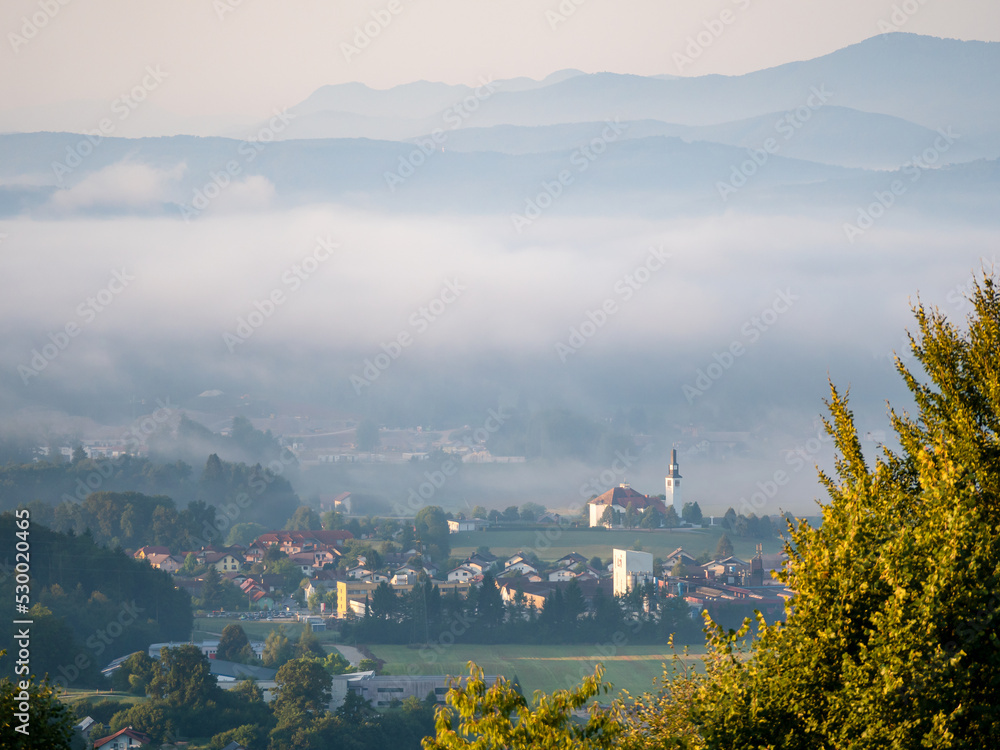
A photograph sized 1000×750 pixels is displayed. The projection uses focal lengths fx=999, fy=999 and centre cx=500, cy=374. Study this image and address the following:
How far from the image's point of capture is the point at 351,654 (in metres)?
95.1

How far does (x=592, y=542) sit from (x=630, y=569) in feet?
138

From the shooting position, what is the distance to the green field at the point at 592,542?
16138 cm

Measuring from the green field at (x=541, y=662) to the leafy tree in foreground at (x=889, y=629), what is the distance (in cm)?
→ 7040

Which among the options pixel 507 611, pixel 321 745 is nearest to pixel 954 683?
pixel 321 745

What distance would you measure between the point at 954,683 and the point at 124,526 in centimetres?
15690

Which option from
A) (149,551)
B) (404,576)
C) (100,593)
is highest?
(149,551)

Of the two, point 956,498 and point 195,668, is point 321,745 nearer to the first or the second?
point 195,668

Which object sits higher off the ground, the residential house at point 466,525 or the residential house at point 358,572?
the residential house at point 466,525

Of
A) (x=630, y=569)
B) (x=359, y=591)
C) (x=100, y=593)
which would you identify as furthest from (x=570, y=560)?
(x=100, y=593)

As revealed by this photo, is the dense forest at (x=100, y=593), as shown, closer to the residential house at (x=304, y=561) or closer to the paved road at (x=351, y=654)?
the paved road at (x=351, y=654)

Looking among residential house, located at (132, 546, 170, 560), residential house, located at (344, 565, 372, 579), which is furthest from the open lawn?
residential house, located at (132, 546, 170, 560)

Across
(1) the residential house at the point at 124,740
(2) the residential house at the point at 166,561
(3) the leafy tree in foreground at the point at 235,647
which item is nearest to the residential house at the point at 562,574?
(3) the leafy tree in foreground at the point at 235,647

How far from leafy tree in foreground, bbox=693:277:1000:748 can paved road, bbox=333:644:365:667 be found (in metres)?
80.7

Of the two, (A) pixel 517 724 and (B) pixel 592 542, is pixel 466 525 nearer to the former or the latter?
(B) pixel 592 542
